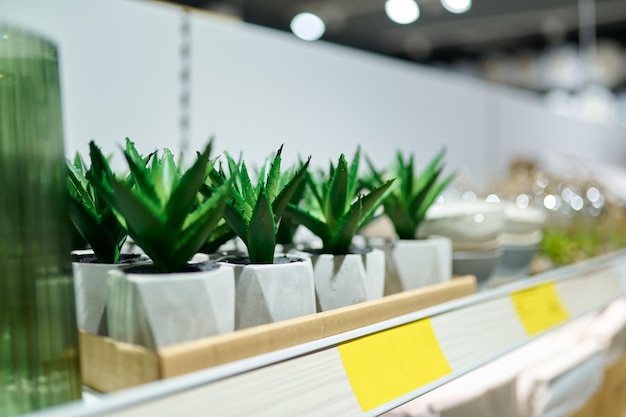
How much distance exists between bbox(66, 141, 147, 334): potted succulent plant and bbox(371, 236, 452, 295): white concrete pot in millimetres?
263

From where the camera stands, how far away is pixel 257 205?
0.45 meters

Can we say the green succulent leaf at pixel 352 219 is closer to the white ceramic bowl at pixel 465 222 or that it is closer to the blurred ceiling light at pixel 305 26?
the white ceramic bowl at pixel 465 222

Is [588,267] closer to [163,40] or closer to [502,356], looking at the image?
[502,356]

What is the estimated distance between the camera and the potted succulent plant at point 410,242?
0.65m

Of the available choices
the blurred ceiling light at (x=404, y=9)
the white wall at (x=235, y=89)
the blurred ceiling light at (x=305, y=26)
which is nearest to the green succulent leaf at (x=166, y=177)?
the white wall at (x=235, y=89)

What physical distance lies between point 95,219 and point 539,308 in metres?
0.55

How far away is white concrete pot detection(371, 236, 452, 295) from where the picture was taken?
644 mm

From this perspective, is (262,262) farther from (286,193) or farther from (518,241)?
(518,241)

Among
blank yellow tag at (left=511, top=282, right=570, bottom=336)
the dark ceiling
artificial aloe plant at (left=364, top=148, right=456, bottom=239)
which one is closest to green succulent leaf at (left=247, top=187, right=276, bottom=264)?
artificial aloe plant at (left=364, top=148, right=456, bottom=239)

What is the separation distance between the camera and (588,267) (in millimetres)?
951

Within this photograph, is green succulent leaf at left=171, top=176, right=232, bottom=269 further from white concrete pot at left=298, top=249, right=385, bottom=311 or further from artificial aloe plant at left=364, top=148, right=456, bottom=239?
artificial aloe plant at left=364, top=148, right=456, bottom=239

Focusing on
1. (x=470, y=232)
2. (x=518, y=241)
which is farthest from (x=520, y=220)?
(x=470, y=232)

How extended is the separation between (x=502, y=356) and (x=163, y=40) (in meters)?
0.56

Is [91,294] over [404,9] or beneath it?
beneath
